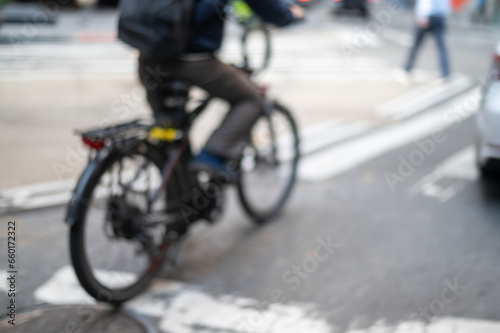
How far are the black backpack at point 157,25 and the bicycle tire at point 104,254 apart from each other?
0.54 meters

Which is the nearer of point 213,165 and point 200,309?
point 200,309

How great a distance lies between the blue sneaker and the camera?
4156 mm

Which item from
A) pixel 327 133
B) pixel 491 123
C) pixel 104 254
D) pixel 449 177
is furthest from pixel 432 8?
pixel 104 254

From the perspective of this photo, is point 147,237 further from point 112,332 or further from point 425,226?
point 425,226

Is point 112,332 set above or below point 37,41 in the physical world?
above

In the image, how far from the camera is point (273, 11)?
13.8 feet

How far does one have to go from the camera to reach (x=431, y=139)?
7422mm

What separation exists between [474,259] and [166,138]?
2.08 metres

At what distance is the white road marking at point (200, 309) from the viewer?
3.52m

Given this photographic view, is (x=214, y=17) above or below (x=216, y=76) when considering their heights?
above

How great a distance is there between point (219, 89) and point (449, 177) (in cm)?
283

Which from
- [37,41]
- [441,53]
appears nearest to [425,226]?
[441,53]

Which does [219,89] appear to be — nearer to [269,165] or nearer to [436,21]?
[269,165]

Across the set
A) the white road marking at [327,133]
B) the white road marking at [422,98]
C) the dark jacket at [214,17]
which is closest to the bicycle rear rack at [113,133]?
the dark jacket at [214,17]
